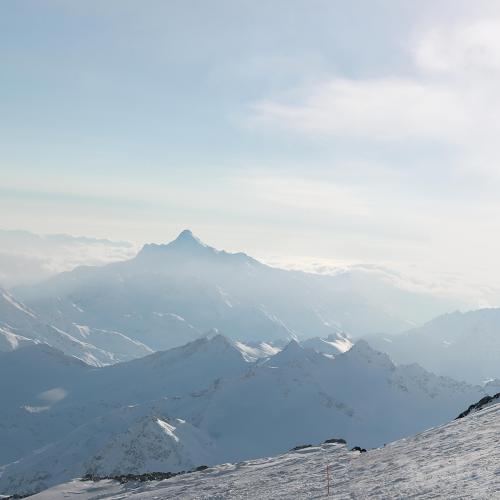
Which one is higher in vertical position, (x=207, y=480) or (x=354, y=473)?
(x=354, y=473)

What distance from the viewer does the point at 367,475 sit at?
34219 millimetres

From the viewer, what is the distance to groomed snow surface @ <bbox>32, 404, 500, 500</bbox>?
89.1ft

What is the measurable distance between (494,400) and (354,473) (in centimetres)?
2090

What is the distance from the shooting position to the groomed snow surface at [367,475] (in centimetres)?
2717

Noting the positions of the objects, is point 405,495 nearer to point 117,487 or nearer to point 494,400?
point 494,400

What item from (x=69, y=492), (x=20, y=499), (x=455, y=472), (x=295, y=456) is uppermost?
(x=455, y=472)

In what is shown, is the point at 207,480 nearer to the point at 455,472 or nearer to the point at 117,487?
the point at 117,487

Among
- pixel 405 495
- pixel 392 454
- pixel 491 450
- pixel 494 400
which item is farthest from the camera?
pixel 494 400

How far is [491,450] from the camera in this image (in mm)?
30359

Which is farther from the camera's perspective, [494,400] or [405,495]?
[494,400]

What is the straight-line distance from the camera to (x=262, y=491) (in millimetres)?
37906

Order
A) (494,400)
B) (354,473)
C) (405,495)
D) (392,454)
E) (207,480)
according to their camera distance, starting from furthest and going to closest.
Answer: (494,400)
(207,480)
(392,454)
(354,473)
(405,495)

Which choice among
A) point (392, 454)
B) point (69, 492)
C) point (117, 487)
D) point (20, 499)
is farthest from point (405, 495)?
point (20, 499)

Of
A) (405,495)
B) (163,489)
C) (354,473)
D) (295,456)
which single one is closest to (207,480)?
(163,489)
